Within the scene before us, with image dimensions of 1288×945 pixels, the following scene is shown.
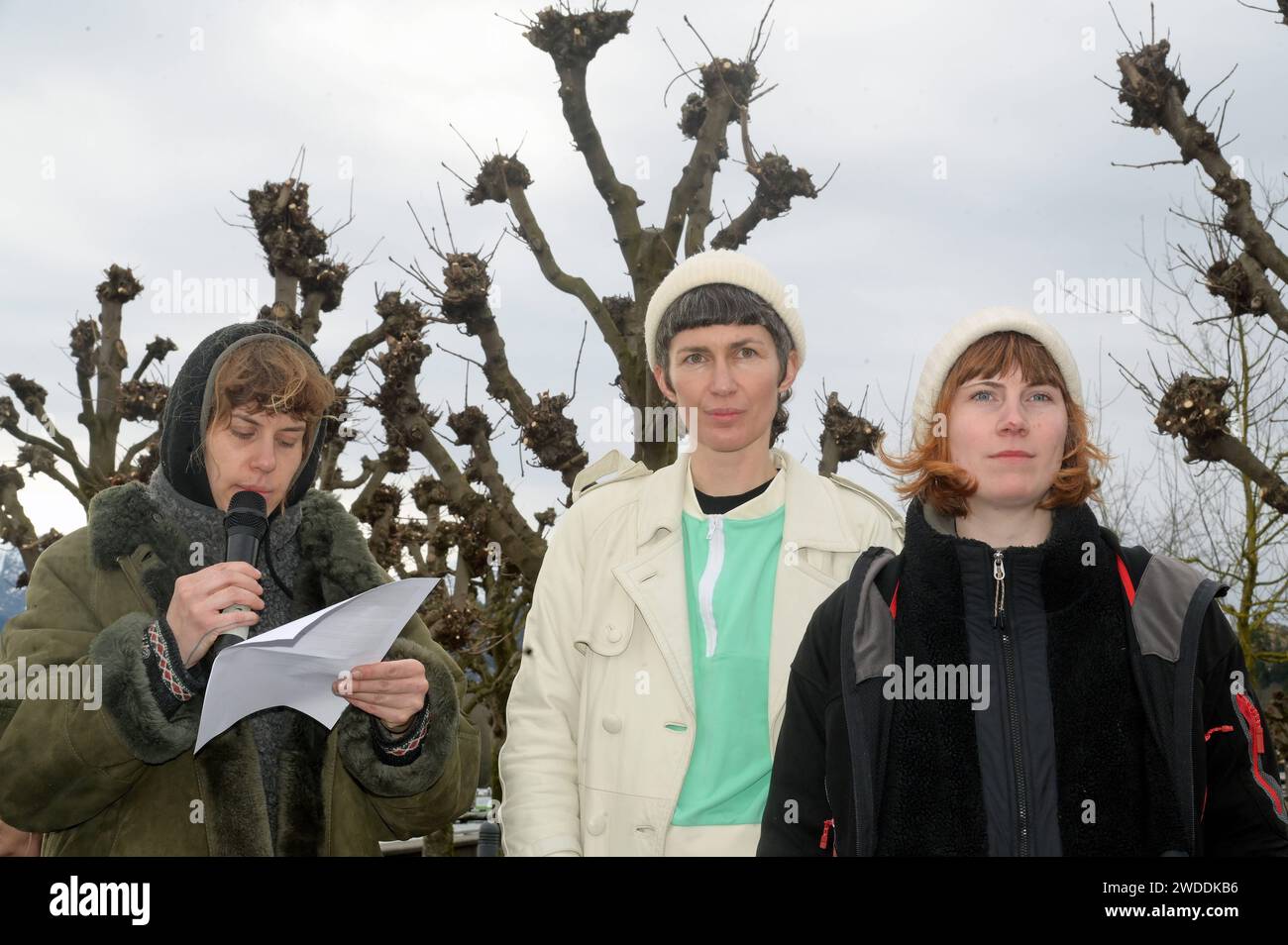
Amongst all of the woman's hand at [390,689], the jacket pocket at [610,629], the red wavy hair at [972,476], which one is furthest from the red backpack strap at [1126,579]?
the woman's hand at [390,689]

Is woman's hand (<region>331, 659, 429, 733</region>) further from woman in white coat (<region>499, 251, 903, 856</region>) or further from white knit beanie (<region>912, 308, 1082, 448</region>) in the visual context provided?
white knit beanie (<region>912, 308, 1082, 448</region>)

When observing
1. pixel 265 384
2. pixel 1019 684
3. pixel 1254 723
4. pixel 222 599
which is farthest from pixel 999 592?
pixel 265 384

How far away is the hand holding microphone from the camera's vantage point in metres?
2.64

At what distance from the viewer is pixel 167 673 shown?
110 inches

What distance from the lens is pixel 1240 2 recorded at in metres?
8.33

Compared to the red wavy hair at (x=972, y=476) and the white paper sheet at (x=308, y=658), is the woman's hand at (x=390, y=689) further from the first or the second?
the red wavy hair at (x=972, y=476)

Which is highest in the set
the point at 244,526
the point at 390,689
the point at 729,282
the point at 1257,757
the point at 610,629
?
the point at 729,282

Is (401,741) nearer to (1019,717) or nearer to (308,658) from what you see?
(308,658)

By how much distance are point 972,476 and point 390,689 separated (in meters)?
1.48

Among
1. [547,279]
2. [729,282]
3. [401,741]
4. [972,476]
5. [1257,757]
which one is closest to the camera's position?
[1257,757]
